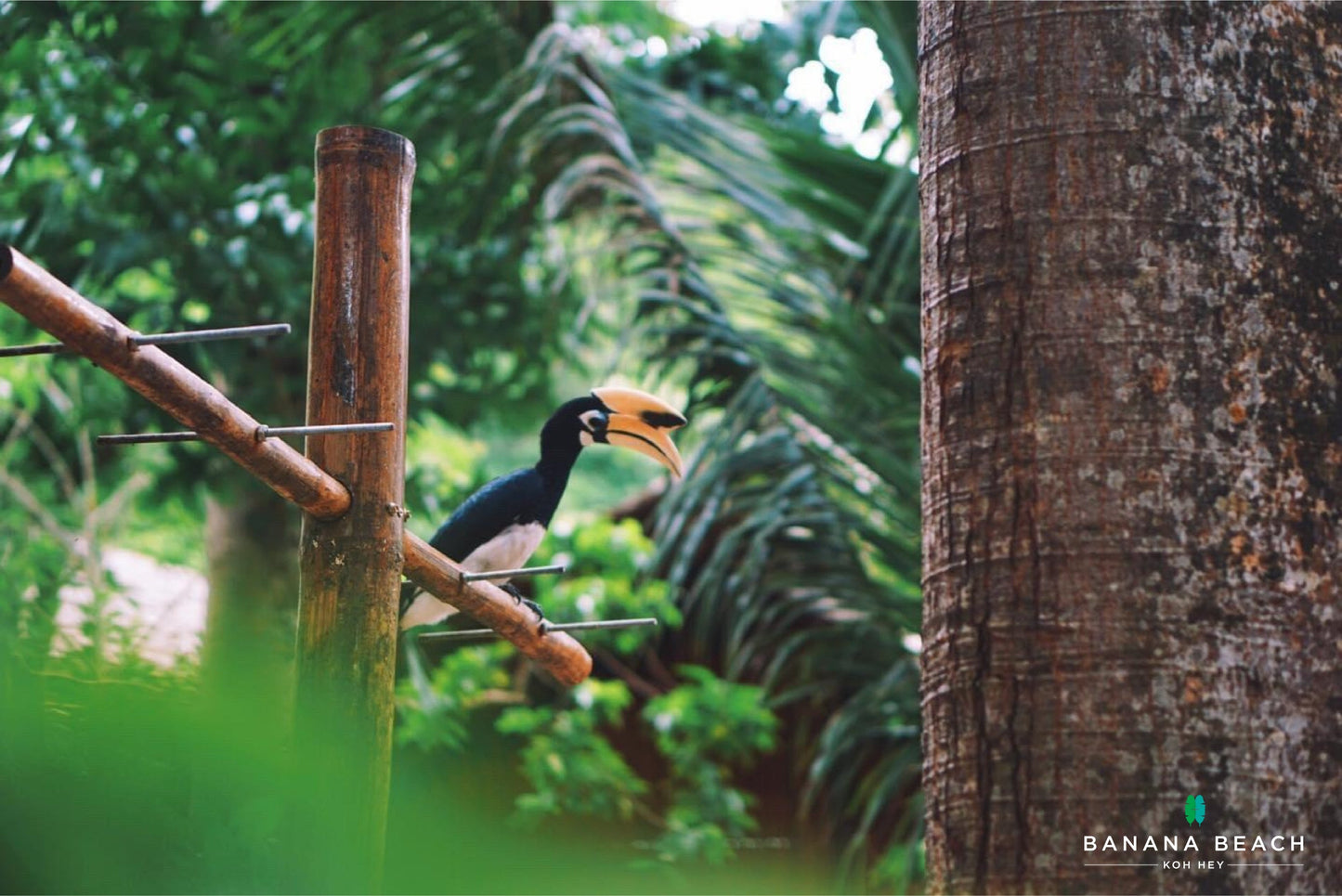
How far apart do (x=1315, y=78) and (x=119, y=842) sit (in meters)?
1.50

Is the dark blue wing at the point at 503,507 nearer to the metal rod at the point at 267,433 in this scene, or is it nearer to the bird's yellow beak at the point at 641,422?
the bird's yellow beak at the point at 641,422

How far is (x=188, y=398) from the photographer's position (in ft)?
6.49

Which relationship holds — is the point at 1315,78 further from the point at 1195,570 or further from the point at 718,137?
the point at 718,137

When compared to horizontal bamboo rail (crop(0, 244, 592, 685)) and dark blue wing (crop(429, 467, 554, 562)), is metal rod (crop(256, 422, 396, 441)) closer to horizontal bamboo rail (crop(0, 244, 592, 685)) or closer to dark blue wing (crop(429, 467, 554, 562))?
horizontal bamboo rail (crop(0, 244, 592, 685))

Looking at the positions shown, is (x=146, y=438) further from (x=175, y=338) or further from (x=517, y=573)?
(x=517, y=573)

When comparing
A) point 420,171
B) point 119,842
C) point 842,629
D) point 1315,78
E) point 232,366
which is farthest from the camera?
point 420,171

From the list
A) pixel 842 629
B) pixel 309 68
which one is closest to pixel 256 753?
pixel 842 629

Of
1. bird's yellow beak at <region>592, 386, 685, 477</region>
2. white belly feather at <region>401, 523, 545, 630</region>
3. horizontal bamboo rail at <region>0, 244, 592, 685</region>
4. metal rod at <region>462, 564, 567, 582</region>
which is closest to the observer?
horizontal bamboo rail at <region>0, 244, 592, 685</region>

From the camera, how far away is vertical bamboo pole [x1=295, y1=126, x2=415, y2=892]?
2211 millimetres

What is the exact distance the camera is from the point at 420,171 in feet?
24.5

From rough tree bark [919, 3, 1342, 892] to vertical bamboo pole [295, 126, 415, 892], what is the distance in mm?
865

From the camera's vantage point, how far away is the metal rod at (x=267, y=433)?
206 centimetres

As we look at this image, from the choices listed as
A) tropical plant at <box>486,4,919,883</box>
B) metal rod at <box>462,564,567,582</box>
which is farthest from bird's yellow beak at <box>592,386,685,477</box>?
tropical plant at <box>486,4,919,883</box>

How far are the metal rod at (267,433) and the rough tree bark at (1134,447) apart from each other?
81 centimetres
